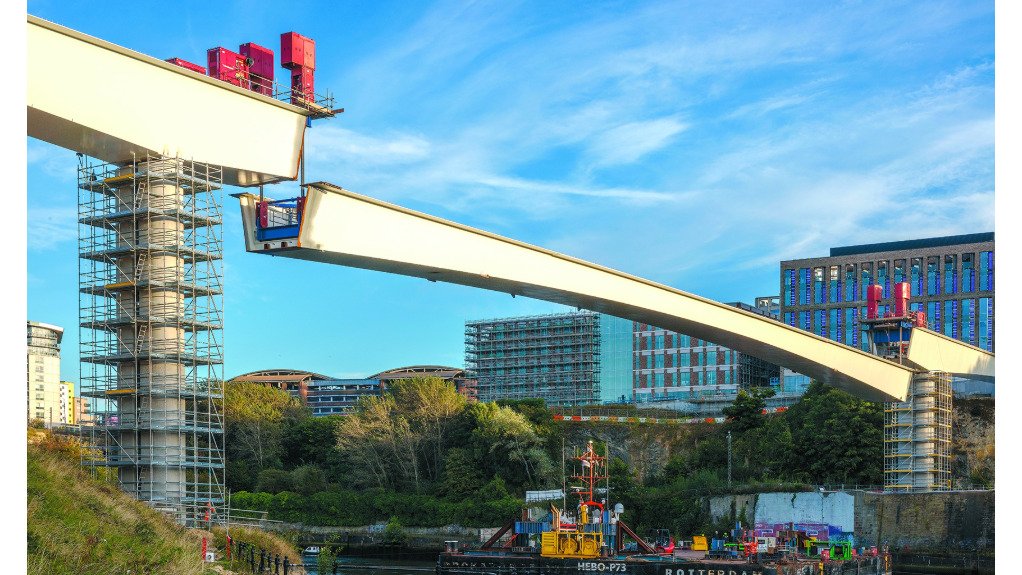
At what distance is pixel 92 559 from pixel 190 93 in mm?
12770

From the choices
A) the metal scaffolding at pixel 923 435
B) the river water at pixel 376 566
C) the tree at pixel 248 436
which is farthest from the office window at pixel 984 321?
the tree at pixel 248 436

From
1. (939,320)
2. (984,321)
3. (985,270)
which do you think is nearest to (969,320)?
(984,321)

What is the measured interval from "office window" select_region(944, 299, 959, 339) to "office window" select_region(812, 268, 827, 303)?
12.3 m

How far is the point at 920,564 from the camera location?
165 ft

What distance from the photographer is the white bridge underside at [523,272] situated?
87.4 ft

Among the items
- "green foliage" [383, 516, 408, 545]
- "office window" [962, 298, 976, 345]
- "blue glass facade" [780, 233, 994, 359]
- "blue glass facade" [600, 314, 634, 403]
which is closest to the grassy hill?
"green foliage" [383, 516, 408, 545]

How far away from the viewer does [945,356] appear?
52.2m

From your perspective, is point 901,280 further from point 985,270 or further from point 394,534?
point 394,534

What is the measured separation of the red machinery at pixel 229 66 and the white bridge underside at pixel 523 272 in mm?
3252

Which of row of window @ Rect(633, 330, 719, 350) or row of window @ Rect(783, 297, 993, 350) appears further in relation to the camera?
row of window @ Rect(633, 330, 719, 350)

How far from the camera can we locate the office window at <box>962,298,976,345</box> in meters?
99.2

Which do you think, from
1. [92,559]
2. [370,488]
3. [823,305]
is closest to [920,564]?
[370,488]

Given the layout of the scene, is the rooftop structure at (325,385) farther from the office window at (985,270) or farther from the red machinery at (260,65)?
the red machinery at (260,65)

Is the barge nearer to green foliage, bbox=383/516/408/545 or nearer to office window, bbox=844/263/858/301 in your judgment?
green foliage, bbox=383/516/408/545
